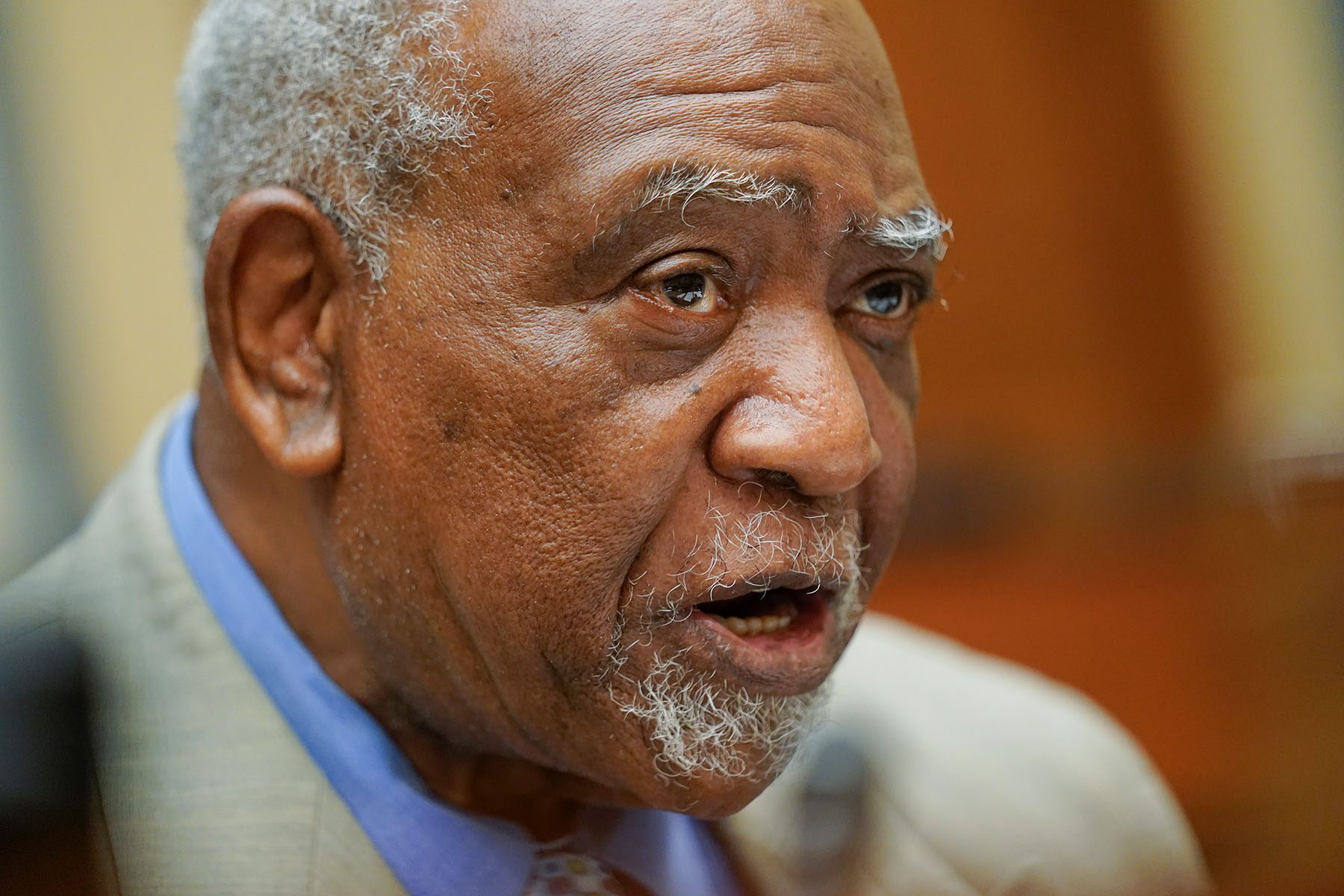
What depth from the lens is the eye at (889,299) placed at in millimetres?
1407

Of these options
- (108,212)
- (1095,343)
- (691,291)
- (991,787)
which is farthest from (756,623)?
(1095,343)

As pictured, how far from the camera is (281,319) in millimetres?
1366

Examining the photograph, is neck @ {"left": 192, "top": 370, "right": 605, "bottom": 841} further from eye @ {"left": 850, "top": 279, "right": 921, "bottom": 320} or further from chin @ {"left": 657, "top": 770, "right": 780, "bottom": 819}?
eye @ {"left": 850, "top": 279, "right": 921, "bottom": 320}

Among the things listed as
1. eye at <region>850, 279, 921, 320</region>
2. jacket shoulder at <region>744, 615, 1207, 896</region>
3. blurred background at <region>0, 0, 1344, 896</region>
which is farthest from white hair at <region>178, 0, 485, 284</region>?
jacket shoulder at <region>744, 615, 1207, 896</region>

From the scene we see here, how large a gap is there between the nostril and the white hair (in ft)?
1.49

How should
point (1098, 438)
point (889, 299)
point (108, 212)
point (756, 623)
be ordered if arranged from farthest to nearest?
point (1098, 438)
point (108, 212)
point (889, 299)
point (756, 623)

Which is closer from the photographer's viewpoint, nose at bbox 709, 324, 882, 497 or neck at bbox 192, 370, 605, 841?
nose at bbox 709, 324, 882, 497

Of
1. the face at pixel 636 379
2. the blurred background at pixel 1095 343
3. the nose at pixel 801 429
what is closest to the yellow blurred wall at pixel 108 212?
the blurred background at pixel 1095 343

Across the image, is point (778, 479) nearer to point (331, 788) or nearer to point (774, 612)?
point (774, 612)

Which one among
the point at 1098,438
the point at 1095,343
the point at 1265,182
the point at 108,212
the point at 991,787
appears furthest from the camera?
the point at 1265,182

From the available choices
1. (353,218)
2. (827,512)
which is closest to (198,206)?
(353,218)

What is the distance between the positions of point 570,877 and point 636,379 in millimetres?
630

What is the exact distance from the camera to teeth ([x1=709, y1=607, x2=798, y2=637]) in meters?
1.29

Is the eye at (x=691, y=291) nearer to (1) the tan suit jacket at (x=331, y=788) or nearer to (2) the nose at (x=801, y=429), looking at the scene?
(2) the nose at (x=801, y=429)
